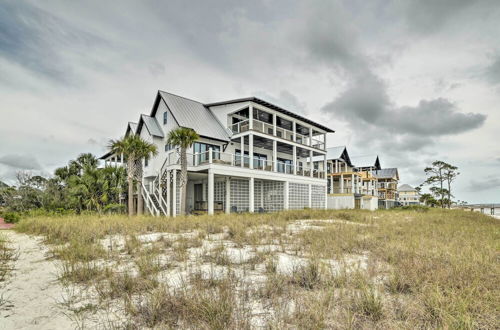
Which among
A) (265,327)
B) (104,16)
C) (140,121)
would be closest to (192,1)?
(104,16)

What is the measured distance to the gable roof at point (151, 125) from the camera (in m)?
20.7

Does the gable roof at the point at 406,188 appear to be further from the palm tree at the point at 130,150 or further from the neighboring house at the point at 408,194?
the palm tree at the point at 130,150

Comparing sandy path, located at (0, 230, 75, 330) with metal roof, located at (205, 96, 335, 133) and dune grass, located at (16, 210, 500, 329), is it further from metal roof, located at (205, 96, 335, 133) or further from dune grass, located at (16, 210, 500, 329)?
metal roof, located at (205, 96, 335, 133)

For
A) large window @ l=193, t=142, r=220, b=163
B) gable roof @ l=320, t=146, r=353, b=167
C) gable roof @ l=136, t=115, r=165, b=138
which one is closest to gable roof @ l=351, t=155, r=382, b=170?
gable roof @ l=320, t=146, r=353, b=167

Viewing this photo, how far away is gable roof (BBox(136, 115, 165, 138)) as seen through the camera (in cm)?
2069

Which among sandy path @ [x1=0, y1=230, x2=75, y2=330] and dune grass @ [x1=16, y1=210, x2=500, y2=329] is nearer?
dune grass @ [x1=16, y1=210, x2=500, y2=329]

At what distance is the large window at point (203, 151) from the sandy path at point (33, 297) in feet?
41.4

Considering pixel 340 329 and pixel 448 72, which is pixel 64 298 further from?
pixel 448 72

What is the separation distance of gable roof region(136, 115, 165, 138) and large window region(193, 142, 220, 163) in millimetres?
3718

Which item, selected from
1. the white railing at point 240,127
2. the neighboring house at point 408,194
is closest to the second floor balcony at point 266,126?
the white railing at point 240,127

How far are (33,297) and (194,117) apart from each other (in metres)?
18.3

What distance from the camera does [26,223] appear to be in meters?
11.1

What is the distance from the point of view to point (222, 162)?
18.4 meters

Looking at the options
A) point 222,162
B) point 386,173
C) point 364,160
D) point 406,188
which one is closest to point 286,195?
point 222,162
